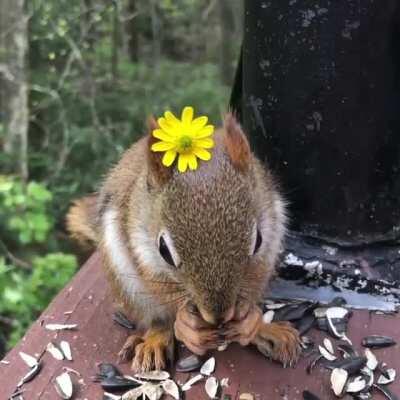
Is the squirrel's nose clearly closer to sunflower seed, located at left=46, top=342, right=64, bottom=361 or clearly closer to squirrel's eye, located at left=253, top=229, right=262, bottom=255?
squirrel's eye, located at left=253, top=229, right=262, bottom=255

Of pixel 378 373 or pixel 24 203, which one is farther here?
pixel 24 203

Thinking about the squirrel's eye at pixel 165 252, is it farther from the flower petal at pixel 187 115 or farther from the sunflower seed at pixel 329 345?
the sunflower seed at pixel 329 345

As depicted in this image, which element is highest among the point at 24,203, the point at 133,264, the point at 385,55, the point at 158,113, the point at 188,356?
the point at 385,55

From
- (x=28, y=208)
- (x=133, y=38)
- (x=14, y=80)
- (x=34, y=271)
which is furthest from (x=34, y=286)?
(x=133, y=38)

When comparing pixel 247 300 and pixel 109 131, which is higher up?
pixel 247 300

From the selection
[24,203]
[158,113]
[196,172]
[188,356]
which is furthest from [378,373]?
[158,113]

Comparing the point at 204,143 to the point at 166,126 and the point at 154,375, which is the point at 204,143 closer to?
the point at 166,126

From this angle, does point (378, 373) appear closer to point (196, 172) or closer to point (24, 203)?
point (196, 172)

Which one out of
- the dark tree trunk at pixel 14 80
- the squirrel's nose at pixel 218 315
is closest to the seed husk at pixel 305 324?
the squirrel's nose at pixel 218 315
